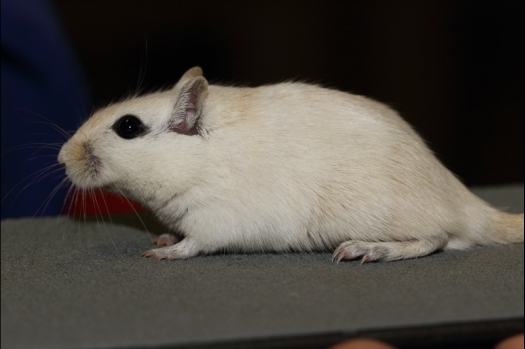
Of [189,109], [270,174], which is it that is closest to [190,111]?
[189,109]

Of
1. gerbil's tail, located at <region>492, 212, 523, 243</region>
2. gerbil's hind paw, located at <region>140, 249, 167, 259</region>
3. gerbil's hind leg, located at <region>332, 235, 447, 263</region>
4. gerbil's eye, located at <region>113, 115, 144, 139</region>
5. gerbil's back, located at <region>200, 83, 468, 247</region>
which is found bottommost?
gerbil's tail, located at <region>492, 212, 523, 243</region>

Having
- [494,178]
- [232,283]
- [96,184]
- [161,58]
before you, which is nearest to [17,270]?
[96,184]

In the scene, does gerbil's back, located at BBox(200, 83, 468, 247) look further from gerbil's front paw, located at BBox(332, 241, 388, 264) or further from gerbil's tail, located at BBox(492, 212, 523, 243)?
gerbil's tail, located at BBox(492, 212, 523, 243)

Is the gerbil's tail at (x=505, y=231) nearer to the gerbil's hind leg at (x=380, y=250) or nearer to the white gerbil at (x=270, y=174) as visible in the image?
the white gerbil at (x=270, y=174)

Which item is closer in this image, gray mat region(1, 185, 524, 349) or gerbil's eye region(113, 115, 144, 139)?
gray mat region(1, 185, 524, 349)

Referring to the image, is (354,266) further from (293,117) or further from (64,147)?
(64,147)

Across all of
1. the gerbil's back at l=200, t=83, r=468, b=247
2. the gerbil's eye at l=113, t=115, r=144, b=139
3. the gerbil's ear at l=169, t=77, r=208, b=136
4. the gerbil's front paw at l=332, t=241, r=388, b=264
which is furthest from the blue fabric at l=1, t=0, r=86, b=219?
the gerbil's front paw at l=332, t=241, r=388, b=264

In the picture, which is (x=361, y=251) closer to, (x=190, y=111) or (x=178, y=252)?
(x=178, y=252)
